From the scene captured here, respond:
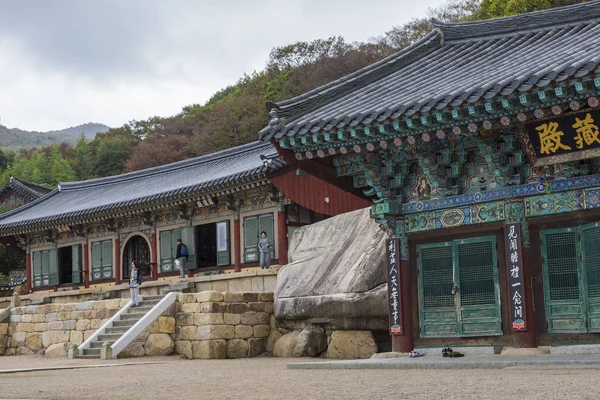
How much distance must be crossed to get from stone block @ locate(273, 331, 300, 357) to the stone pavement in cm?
555

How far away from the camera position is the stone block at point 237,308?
1972cm

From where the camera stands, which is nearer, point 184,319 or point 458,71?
point 458,71

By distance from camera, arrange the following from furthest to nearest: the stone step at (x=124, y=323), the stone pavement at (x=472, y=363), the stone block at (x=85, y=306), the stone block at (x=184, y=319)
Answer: the stone block at (x=85, y=306) → the stone step at (x=124, y=323) → the stone block at (x=184, y=319) → the stone pavement at (x=472, y=363)

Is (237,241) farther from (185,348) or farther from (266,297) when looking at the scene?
(185,348)

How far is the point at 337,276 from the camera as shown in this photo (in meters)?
18.0

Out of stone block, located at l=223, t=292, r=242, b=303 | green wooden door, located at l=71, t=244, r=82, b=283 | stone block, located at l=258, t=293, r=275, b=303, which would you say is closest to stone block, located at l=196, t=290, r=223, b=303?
stone block, located at l=223, t=292, r=242, b=303

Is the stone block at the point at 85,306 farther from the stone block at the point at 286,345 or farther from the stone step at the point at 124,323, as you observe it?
the stone block at the point at 286,345

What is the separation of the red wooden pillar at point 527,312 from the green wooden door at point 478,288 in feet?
1.51

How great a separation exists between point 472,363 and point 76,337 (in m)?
14.0

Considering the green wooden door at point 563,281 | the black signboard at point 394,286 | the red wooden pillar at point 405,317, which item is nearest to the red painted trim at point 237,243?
the black signboard at point 394,286

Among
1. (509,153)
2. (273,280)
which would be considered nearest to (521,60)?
(509,153)

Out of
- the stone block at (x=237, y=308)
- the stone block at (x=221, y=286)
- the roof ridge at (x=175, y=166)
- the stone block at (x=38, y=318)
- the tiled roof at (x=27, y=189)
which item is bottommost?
the stone block at (x=38, y=318)

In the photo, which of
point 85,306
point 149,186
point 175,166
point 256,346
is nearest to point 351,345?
point 256,346

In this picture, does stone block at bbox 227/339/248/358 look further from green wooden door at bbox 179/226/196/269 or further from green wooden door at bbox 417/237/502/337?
green wooden door at bbox 179/226/196/269
